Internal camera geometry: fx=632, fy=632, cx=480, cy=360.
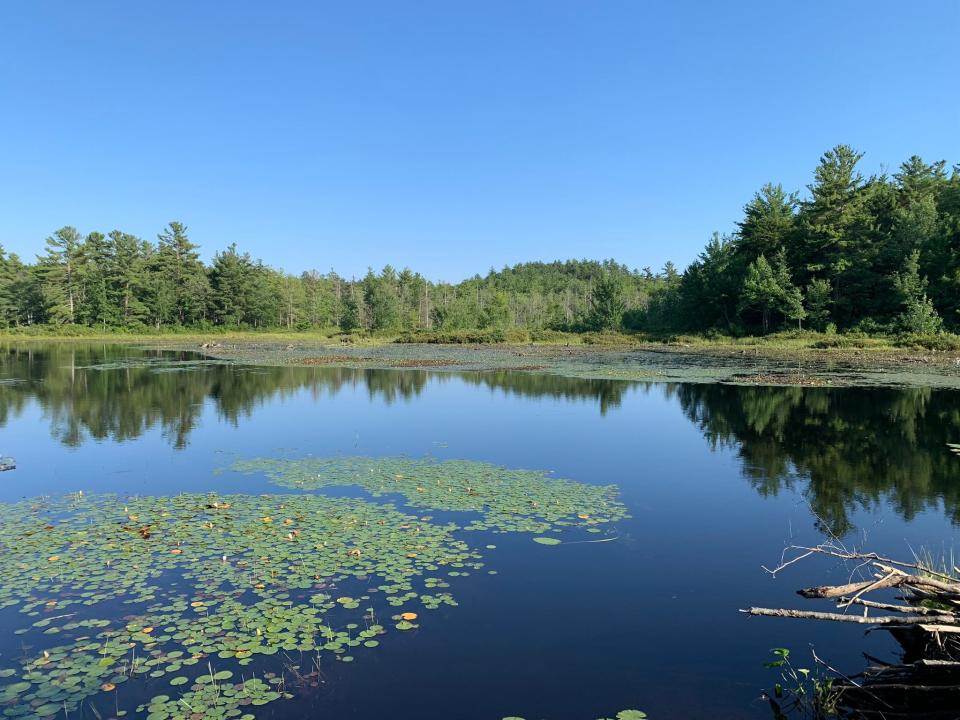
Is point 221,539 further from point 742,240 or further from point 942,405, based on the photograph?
point 742,240

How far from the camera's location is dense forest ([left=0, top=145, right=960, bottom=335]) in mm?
48938

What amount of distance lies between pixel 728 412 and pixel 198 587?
1659cm

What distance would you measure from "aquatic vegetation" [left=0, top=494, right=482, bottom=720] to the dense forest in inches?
1946

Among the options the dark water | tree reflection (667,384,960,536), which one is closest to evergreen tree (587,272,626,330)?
the dark water

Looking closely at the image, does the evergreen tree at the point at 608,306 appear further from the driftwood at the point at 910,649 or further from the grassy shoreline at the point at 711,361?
the driftwood at the point at 910,649

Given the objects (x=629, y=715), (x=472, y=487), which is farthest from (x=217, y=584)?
(x=472, y=487)

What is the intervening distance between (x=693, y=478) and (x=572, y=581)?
555 cm

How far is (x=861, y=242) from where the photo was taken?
169ft

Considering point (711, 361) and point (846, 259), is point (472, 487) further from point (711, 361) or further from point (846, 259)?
point (846, 259)

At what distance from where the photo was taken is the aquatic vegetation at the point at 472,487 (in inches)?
362

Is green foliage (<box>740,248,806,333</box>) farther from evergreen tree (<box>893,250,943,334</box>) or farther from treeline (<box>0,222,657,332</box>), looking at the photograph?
treeline (<box>0,222,657,332</box>)

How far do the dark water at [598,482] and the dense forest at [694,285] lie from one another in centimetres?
3154

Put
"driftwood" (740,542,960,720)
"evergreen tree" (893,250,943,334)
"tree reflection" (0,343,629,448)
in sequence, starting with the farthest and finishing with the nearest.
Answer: "evergreen tree" (893,250,943,334)
"tree reflection" (0,343,629,448)
"driftwood" (740,542,960,720)

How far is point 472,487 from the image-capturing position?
1078 centimetres
